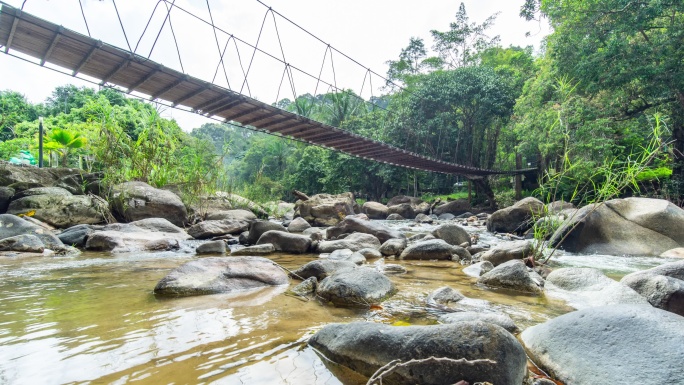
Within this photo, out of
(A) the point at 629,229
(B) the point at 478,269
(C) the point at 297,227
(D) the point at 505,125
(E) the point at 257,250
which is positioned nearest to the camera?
(B) the point at 478,269

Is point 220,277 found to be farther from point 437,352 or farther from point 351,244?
point 351,244

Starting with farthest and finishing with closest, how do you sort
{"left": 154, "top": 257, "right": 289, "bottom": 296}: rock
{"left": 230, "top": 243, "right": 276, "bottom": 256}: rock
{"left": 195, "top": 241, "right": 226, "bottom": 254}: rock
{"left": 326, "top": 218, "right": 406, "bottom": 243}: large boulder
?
1. {"left": 326, "top": 218, "right": 406, "bottom": 243}: large boulder
2. {"left": 195, "top": 241, "right": 226, "bottom": 254}: rock
3. {"left": 230, "top": 243, "right": 276, "bottom": 256}: rock
4. {"left": 154, "top": 257, "right": 289, "bottom": 296}: rock

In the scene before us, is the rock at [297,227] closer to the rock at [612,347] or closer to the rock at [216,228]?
the rock at [216,228]

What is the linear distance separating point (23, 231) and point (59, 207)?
117cm

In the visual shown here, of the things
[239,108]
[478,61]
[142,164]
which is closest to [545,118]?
[239,108]

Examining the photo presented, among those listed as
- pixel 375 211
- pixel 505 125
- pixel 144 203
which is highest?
pixel 505 125

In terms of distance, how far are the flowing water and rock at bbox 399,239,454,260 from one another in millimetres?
1002

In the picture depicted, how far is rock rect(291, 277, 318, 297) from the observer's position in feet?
6.98

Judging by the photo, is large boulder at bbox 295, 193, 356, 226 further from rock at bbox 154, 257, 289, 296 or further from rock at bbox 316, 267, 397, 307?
rock at bbox 316, 267, 397, 307

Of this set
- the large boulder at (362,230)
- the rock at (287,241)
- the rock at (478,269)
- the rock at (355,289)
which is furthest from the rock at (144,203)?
the rock at (478,269)

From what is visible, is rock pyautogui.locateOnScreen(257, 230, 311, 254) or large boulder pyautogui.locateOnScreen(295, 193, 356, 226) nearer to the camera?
rock pyautogui.locateOnScreen(257, 230, 311, 254)

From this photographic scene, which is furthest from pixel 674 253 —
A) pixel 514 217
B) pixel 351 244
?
pixel 351 244

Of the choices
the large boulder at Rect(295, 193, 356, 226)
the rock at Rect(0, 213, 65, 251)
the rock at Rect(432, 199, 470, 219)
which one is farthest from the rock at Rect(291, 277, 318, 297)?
the rock at Rect(432, 199, 470, 219)

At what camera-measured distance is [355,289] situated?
1955 mm
